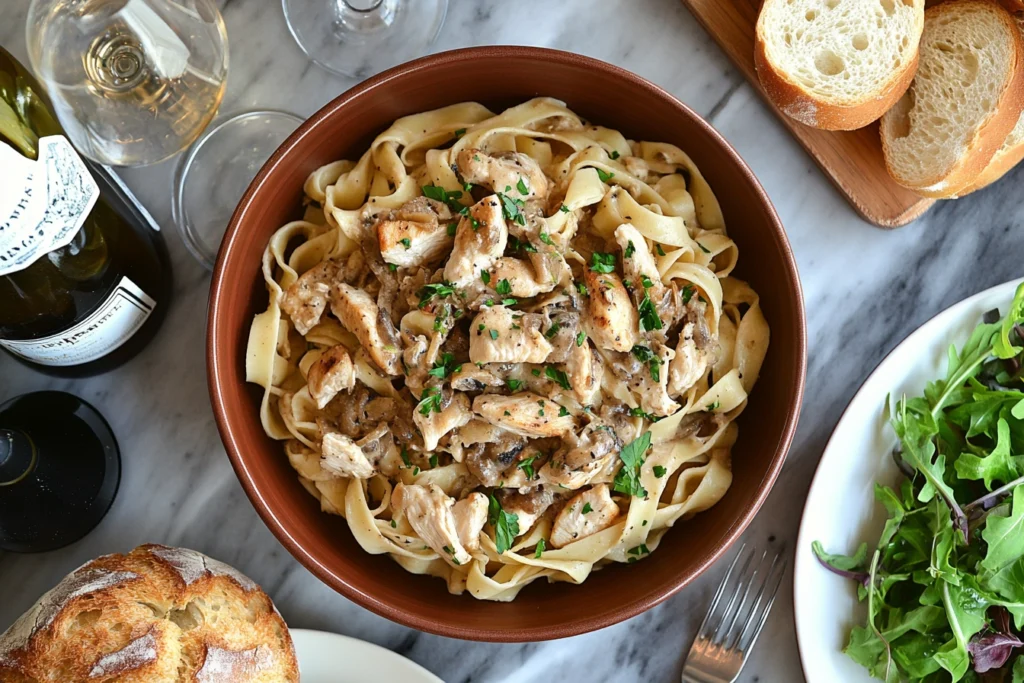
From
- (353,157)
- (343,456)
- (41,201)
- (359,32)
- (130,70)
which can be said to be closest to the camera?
(41,201)

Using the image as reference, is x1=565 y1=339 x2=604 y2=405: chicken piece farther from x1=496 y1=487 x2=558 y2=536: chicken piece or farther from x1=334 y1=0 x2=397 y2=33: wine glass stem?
x1=334 y1=0 x2=397 y2=33: wine glass stem

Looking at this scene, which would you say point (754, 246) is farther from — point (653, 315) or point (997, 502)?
point (997, 502)

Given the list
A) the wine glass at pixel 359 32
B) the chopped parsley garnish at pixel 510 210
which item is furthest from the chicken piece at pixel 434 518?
the wine glass at pixel 359 32

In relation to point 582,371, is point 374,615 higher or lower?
lower

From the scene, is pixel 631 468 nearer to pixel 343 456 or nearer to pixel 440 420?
pixel 440 420

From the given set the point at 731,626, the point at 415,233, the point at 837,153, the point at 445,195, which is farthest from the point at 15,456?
the point at 837,153

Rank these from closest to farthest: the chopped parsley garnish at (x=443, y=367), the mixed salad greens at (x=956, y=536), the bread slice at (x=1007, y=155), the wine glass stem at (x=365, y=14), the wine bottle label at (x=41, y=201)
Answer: the wine bottle label at (x=41, y=201), the chopped parsley garnish at (x=443, y=367), the mixed salad greens at (x=956, y=536), the bread slice at (x=1007, y=155), the wine glass stem at (x=365, y=14)

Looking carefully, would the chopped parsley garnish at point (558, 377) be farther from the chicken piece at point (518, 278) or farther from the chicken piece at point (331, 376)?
the chicken piece at point (331, 376)
